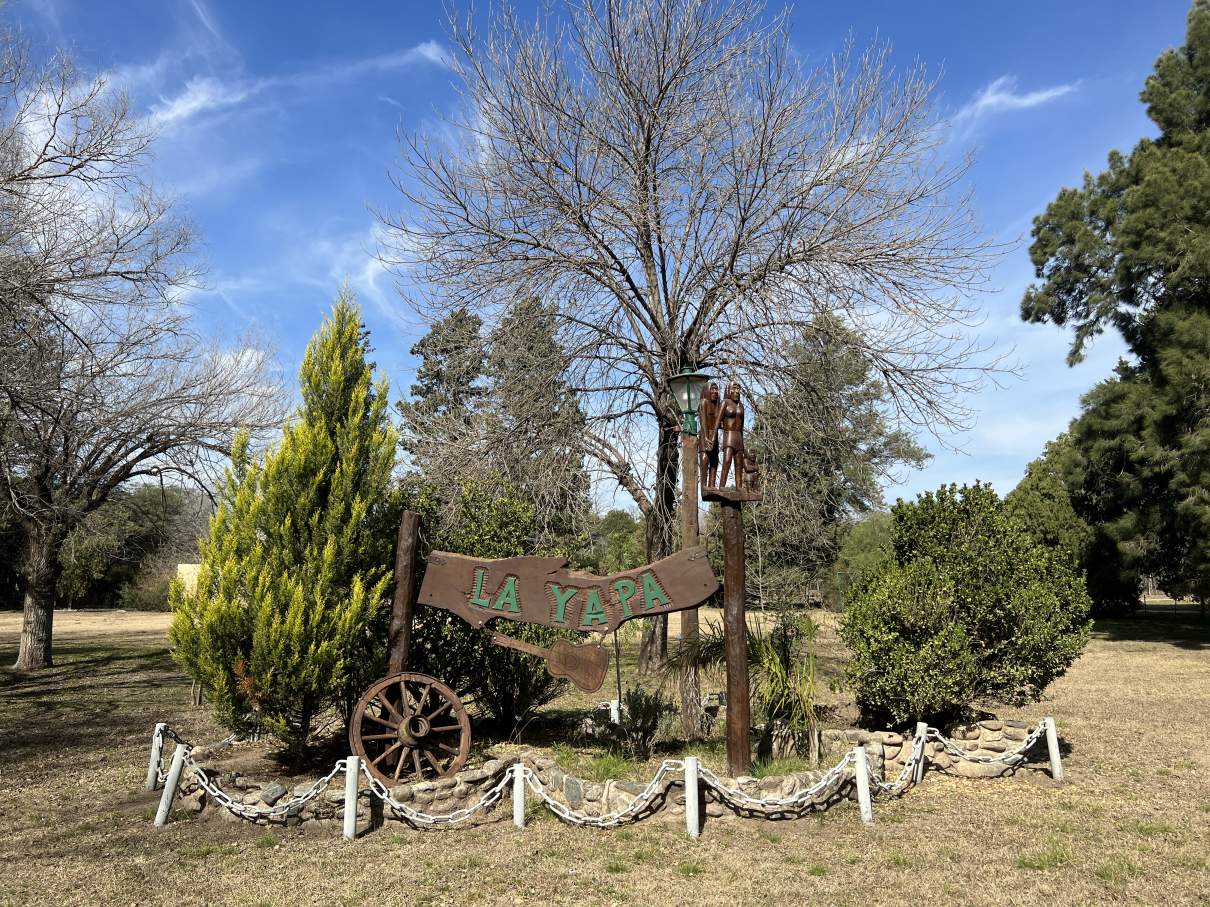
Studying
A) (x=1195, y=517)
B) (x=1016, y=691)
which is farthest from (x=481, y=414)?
(x=1195, y=517)

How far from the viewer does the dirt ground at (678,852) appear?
5.11m

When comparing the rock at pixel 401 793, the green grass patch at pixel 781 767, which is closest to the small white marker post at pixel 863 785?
the green grass patch at pixel 781 767

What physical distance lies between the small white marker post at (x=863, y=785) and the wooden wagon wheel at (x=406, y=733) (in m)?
3.40

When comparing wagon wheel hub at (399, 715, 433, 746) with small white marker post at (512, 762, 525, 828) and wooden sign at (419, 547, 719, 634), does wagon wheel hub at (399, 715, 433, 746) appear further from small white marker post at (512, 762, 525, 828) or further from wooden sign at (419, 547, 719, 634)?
small white marker post at (512, 762, 525, 828)

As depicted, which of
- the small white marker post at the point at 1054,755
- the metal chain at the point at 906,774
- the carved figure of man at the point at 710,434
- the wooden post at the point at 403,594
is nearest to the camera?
the metal chain at the point at 906,774

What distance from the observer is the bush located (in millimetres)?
8008

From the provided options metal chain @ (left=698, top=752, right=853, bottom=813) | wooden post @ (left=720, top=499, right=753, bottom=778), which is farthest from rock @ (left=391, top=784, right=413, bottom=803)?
wooden post @ (left=720, top=499, right=753, bottom=778)

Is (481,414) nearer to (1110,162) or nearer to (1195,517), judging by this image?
(1195,517)

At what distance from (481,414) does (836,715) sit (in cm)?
679

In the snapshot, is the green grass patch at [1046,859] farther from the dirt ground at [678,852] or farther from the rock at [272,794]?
the rock at [272,794]

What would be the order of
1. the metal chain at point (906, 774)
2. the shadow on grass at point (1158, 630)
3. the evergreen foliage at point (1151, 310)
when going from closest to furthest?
the metal chain at point (906, 774), the evergreen foliage at point (1151, 310), the shadow on grass at point (1158, 630)

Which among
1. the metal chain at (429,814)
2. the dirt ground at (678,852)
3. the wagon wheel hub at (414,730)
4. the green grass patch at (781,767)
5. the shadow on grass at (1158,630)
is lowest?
the dirt ground at (678,852)

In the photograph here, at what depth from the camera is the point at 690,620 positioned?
29.6ft

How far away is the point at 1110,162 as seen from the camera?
77.0 feet
